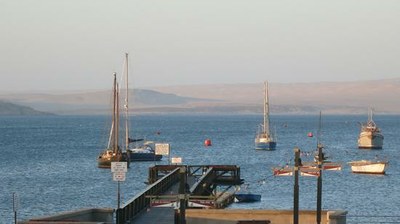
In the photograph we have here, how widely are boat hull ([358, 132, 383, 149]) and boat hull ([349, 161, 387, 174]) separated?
216 feet

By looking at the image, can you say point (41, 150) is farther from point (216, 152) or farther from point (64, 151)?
point (216, 152)

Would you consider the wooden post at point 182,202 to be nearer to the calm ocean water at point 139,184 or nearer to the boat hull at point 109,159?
the calm ocean water at point 139,184

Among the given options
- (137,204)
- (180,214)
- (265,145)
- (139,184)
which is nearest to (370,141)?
(265,145)

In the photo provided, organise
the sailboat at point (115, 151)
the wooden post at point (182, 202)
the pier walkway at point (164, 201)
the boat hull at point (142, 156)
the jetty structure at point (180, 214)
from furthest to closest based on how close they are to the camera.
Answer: the boat hull at point (142, 156)
the sailboat at point (115, 151)
the pier walkway at point (164, 201)
the jetty structure at point (180, 214)
the wooden post at point (182, 202)

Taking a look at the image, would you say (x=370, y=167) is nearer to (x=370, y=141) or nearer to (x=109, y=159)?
(x=109, y=159)

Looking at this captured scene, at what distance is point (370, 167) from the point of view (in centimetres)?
11531

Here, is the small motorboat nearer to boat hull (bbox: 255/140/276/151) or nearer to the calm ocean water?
the calm ocean water

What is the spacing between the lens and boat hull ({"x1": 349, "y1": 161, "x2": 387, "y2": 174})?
11475 centimetres

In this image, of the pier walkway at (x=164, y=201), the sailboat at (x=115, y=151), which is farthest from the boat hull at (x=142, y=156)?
the pier walkway at (x=164, y=201)

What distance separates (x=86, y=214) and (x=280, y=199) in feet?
151

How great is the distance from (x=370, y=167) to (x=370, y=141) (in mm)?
67480

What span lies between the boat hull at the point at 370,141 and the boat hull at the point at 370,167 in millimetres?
65708

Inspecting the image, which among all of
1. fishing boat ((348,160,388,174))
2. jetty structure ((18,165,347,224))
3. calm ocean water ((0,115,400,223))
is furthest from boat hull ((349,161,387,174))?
jetty structure ((18,165,347,224))

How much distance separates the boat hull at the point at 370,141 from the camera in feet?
597
